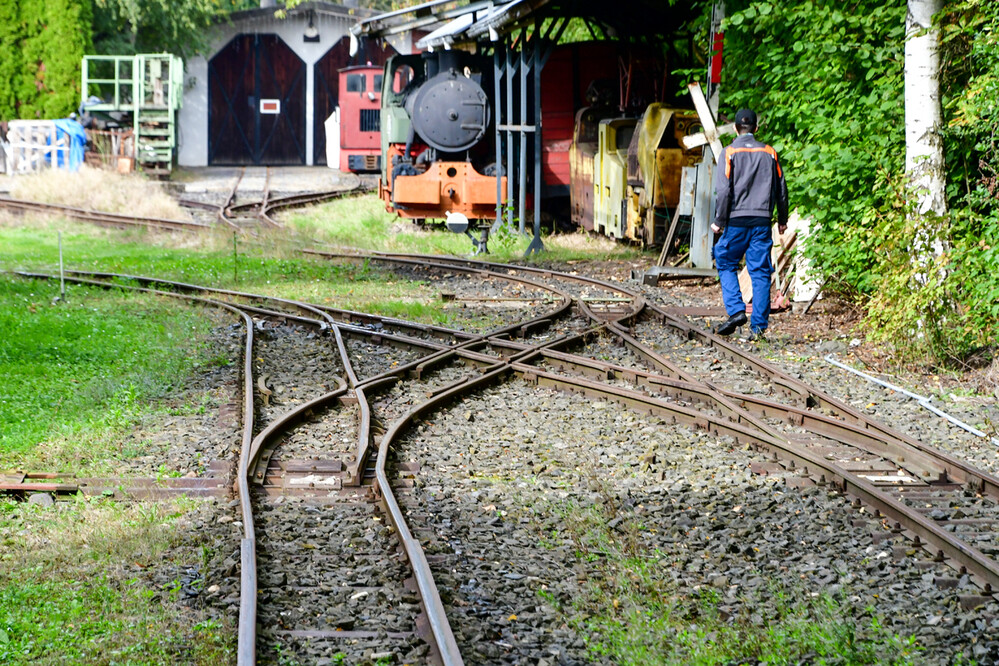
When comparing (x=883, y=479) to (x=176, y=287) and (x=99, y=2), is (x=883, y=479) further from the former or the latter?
(x=99, y=2)

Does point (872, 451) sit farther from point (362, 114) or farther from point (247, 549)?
point (362, 114)

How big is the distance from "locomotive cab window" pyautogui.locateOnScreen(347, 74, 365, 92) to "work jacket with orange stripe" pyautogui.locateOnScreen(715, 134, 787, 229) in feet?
62.4

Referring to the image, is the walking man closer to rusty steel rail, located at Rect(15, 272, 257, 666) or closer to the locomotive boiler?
rusty steel rail, located at Rect(15, 272, 257, 666)

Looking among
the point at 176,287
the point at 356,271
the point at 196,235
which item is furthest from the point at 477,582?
the point at 196,235

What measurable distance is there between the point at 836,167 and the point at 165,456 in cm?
668

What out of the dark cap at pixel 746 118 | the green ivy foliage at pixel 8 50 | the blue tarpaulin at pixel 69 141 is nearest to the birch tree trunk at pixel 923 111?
the dark cap at pixel 746 118

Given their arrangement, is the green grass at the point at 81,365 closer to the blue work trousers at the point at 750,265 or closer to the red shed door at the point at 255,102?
the blue work trousers at the point at 750,265

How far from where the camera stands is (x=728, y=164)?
34.4ft

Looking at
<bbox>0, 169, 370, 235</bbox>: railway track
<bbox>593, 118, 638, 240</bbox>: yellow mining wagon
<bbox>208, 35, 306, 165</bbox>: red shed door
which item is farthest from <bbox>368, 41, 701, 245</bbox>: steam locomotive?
<bbox>208, 35, 306, 165</bbox>: red shed door

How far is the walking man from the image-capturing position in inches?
406

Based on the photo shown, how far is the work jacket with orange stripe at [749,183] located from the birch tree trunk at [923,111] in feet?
4.06

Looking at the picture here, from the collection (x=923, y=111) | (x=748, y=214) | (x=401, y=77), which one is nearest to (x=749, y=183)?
(x=748, y=214)

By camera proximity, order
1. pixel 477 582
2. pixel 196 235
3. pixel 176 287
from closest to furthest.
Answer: pixel 477 582 → pixel 176 287 → pixel 196 235

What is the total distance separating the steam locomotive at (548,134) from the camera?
17812 millimetres
